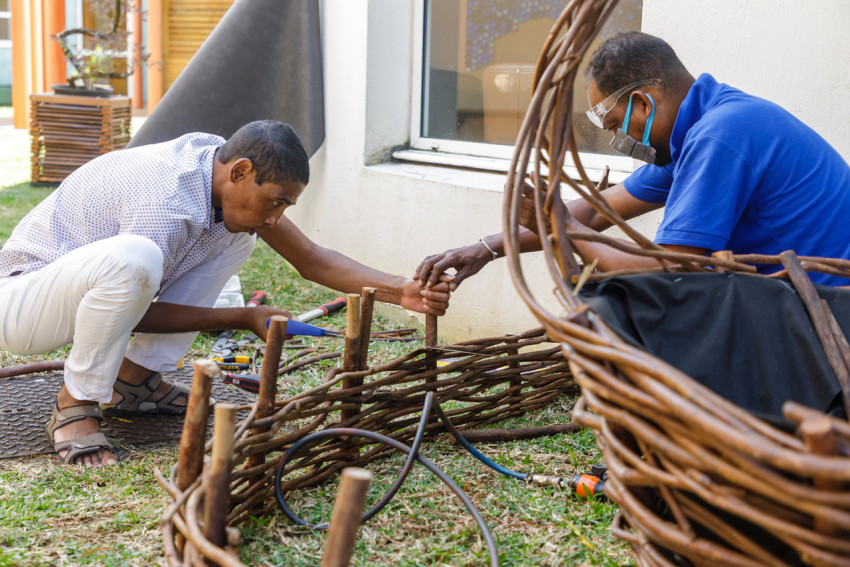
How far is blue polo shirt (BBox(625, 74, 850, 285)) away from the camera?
1.95 m

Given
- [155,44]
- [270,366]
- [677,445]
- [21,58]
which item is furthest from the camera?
[155,44]

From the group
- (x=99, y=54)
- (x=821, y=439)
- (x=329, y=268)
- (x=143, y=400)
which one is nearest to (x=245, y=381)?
(x=143, y=400)

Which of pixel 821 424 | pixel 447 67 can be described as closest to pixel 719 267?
pixel 821 424

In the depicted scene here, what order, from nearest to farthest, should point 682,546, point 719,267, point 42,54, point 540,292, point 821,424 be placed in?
point 821,424 < point 682,546 < point 719,267 < point 540,292 < point 42,54

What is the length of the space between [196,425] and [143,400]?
143 cm

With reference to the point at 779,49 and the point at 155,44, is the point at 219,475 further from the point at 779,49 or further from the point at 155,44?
the point at 155,44

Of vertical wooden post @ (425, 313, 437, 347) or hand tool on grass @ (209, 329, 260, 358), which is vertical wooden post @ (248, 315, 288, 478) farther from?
hand tool on grass @ (209, 329, 260, 358)

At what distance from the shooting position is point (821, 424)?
0.83 metres

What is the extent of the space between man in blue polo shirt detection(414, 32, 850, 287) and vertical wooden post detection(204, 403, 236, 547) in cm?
90

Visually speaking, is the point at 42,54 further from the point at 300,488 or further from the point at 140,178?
the point at 300,488

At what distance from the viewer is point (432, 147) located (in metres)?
4.43

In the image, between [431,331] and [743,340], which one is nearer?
[743,340]

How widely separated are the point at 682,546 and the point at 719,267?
763mm

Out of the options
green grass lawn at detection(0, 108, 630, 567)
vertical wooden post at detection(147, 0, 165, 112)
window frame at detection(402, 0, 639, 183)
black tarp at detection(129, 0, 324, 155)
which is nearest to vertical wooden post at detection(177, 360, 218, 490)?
green grass lawn at detection(0, 108, 630, 567)
